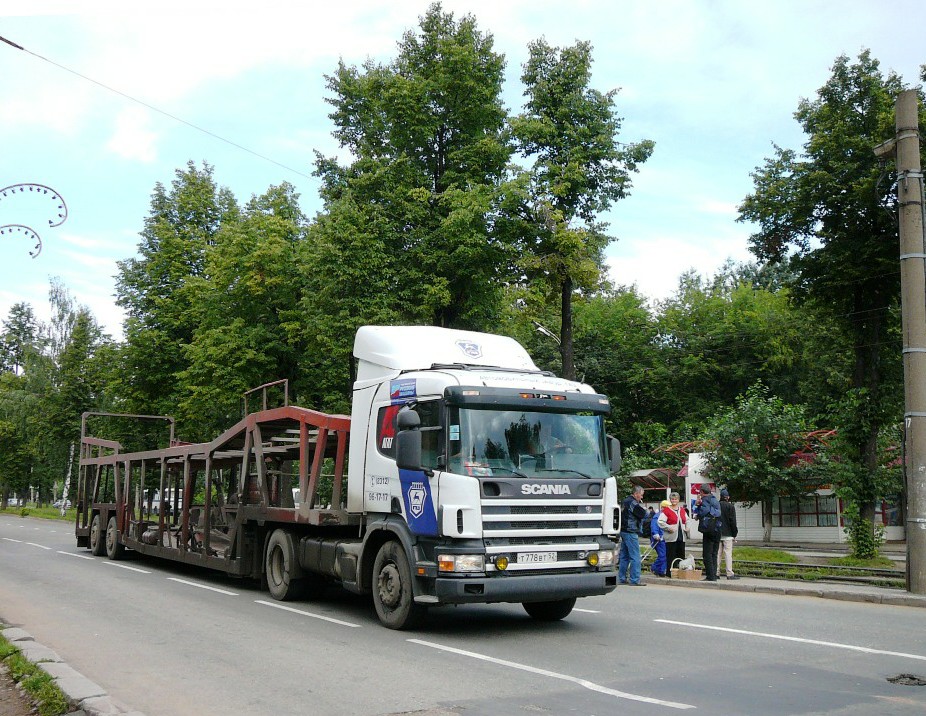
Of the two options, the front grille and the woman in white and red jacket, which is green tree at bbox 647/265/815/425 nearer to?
the woman in white and red jacket

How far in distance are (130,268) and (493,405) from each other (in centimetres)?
3265

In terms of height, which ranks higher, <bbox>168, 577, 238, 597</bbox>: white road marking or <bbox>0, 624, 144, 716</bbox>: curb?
<bbox>168, 577, 238, 597</bbox>: white road marking

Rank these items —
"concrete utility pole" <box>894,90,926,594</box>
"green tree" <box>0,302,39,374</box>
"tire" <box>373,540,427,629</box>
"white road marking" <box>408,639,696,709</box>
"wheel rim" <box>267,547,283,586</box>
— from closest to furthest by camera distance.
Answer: "white road marking" <box>408,639,696,709</box> → "tire" <box>373,540,427,629</box> → "wheel rim" <box>267,547,283,586</box> → "concrete utility pole" <box>894,90,926,594</box> → "green tree" <box>0,302,39,374</box>

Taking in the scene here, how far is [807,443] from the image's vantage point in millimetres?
34406

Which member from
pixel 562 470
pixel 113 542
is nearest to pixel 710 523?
pixel 562 470

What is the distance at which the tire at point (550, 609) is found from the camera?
10922mm

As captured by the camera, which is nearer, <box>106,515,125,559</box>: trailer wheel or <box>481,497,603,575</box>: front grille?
<box>481,497,603,575</box>: front grille

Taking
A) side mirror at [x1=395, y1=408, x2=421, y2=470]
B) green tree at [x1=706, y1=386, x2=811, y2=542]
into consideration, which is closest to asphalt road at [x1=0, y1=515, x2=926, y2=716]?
side mirror at [x1=395, y1=408, x2=421, y2=470]

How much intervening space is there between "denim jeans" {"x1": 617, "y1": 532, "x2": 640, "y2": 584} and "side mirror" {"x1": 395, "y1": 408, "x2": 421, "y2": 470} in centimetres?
772

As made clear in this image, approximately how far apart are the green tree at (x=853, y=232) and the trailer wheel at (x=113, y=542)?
797 inches

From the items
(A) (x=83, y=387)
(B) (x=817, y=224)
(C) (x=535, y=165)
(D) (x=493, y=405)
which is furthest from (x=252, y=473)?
(A) (x=83, y=387)

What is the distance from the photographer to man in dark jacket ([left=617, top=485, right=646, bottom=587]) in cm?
1614

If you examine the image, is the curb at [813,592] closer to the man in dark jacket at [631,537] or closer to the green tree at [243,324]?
the man in dark jacket at [631,537]

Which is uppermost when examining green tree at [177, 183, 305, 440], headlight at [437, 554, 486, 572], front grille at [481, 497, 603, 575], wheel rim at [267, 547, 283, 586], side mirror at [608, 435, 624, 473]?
green tree at [177, 183, 305, 440]
